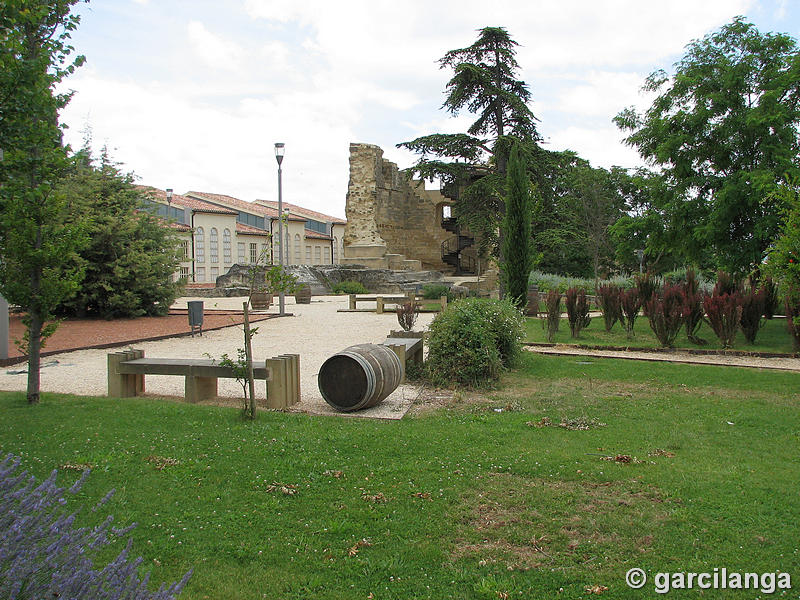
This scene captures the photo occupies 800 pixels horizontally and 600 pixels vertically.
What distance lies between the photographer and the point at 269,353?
1123cm

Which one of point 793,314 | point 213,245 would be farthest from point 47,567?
point 213,245

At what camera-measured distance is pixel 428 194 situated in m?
39.0

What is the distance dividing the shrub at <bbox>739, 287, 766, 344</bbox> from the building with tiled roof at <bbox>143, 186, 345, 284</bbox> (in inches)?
1114

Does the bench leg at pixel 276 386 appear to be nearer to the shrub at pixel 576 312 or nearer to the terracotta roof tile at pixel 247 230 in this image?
the shrub at pixel 576 312

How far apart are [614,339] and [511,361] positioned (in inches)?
165

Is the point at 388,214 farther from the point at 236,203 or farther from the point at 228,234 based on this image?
the point at 236,203

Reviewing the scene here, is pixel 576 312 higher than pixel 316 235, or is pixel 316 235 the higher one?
pixel 316 235

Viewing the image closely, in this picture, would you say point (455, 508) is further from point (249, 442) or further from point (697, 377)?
point (697, 377)

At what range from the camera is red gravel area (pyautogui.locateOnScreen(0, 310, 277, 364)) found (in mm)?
12023

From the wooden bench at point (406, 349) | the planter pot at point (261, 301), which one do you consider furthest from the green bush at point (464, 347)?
the planter pot at point (261, 301)

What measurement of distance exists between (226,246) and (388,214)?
544 inches

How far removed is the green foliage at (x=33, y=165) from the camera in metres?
5.75

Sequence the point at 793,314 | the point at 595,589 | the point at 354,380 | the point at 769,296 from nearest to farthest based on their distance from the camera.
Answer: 1. the point at 595,589
2. the point at 354,380
3. the point at 793,314
4. the point at 769,296

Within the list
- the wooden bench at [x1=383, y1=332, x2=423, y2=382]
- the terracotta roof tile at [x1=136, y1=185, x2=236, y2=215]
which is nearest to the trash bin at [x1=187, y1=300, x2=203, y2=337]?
the wooden bench at [x1=383, y1=332, x2=423, y2=382]
